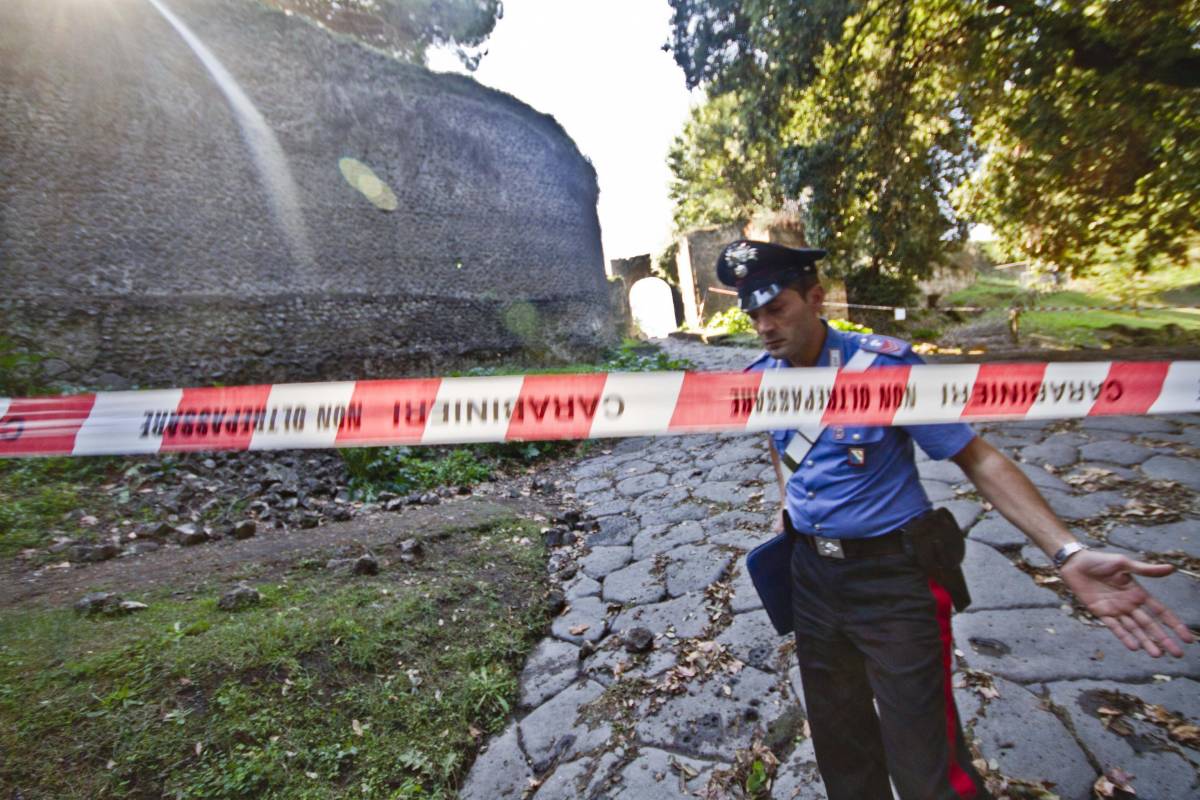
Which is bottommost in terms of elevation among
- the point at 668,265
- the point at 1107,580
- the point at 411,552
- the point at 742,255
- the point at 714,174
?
the point at 411,552

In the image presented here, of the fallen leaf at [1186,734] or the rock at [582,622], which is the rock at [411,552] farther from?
the fallen leaf at [1186,734]

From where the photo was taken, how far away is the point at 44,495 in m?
4.38

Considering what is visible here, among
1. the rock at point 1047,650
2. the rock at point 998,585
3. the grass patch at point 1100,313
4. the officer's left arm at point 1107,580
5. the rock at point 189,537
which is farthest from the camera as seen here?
the grass patch at point 1100,313

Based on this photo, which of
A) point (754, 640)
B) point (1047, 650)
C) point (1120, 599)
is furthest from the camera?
point (754, 640)

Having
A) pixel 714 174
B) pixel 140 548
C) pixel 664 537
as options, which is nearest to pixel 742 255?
pixel 664 537

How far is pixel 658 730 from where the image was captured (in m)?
2.14

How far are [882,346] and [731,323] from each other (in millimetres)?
17070

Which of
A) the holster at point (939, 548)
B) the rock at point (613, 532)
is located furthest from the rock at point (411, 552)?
the holster at point (939, 548)

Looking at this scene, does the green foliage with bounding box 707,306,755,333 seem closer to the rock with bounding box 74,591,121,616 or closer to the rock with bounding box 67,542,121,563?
the rock with bounding box 67,542,121,563

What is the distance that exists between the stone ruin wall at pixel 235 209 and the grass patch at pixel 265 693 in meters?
6.21

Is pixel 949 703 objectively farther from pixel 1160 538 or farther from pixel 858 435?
pixel 1160 538

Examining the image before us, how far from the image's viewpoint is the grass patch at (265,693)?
1.81 m

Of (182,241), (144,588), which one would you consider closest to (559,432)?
(144,588)

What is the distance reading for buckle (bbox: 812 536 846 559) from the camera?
4.99ft
